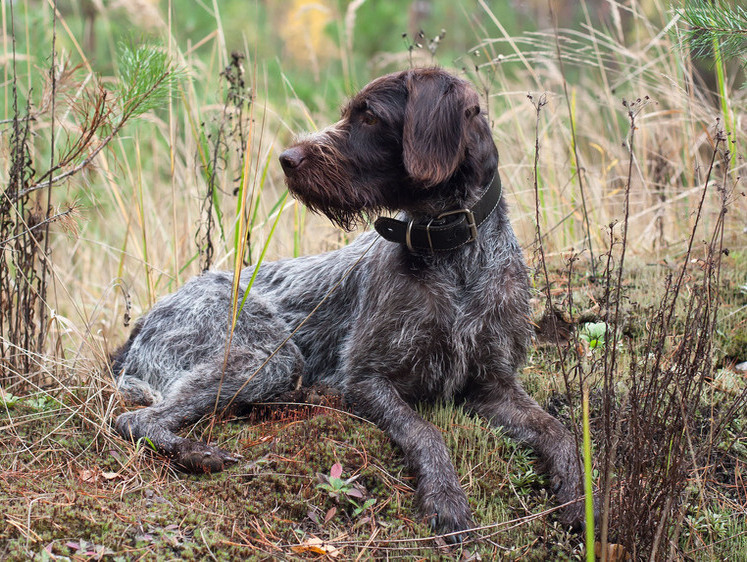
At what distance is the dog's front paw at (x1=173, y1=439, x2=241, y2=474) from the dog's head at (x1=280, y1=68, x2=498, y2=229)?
131 centimetres

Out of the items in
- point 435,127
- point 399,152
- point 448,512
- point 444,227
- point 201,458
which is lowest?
point 448,512

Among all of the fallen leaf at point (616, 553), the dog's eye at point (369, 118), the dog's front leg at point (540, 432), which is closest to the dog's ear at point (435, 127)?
the dog's eye at point (369, 118)

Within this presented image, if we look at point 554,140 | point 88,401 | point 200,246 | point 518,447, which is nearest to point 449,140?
point 518,447

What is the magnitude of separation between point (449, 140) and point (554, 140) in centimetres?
411

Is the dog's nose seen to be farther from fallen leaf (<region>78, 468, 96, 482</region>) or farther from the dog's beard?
fallen leaf (<region>78, 468, 96, 482</region>)

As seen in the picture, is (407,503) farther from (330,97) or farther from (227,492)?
(330,97)

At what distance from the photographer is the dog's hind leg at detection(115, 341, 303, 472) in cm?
340

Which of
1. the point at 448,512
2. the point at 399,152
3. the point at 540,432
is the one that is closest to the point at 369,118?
Result: the point at 399,152

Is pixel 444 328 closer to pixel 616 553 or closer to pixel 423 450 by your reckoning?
pixel 423 450

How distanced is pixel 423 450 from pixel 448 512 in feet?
1.25

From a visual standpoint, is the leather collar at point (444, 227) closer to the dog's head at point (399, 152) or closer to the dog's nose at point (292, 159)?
the dog's head at point (399, 152)

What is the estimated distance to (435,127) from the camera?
3.48m

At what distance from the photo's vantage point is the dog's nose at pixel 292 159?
359cm

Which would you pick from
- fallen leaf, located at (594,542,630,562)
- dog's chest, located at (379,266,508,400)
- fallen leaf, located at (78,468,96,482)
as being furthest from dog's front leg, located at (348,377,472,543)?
fallen leaf, located at (78,468,96,482)
